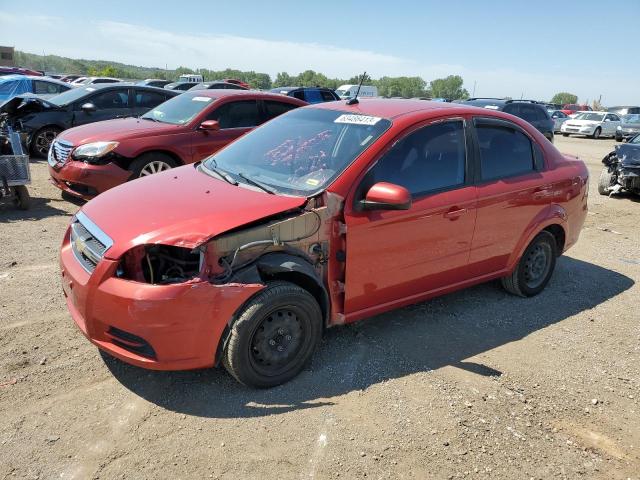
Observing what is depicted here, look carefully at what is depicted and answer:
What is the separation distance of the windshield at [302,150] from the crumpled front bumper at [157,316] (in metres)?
0.90

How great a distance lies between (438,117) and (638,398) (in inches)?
94.8

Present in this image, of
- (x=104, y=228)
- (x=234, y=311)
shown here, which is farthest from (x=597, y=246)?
(x=104, y=228)

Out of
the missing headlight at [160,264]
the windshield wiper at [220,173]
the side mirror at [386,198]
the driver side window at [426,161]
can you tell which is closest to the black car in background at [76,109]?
the windshield wiper at [220,173]

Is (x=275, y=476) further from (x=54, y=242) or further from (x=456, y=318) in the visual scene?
(x=54, y=242)

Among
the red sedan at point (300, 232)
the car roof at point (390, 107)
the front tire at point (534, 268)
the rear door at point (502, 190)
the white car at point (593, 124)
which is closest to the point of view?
the red sedan at point (300, 232)

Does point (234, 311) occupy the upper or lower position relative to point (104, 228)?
lower

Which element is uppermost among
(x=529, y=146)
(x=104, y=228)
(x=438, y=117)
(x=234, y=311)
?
(x=438, y=117)

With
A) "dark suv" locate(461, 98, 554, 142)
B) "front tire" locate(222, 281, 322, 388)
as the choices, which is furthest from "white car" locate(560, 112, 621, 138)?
"front tire" locate(222, 281, 322, 388)

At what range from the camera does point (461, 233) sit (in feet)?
12.8

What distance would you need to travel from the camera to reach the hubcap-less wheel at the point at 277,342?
3.09 metres

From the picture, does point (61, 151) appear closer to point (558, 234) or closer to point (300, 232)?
point (300, 232)

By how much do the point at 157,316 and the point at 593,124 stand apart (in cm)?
Result: 2905

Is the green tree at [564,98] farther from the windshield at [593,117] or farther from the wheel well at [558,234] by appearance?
the wheel well at [558,234]

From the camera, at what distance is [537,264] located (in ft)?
15.7
